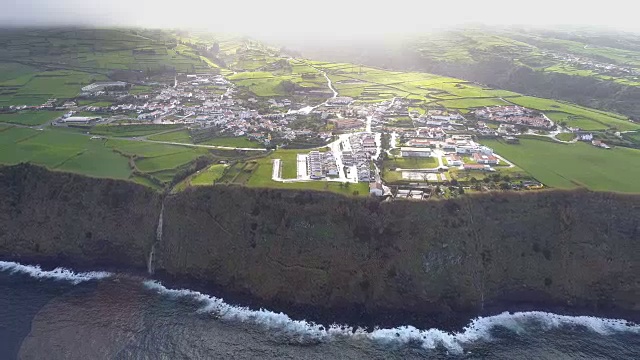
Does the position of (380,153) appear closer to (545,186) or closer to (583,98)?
(545,186)

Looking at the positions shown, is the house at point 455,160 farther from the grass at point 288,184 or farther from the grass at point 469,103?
the grass at point 469,103

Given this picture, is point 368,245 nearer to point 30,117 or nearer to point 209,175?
point 209,175

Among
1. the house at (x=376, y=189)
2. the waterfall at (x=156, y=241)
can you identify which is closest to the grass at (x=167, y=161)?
the waterfall at (x=156, y=241)

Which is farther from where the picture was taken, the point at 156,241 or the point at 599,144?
the point at 599,144

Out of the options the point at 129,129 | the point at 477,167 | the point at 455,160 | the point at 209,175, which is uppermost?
the point at 129,129

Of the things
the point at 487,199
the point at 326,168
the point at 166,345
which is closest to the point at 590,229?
the point at 487,199

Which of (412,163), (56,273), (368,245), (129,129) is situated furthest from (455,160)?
(129,129)
